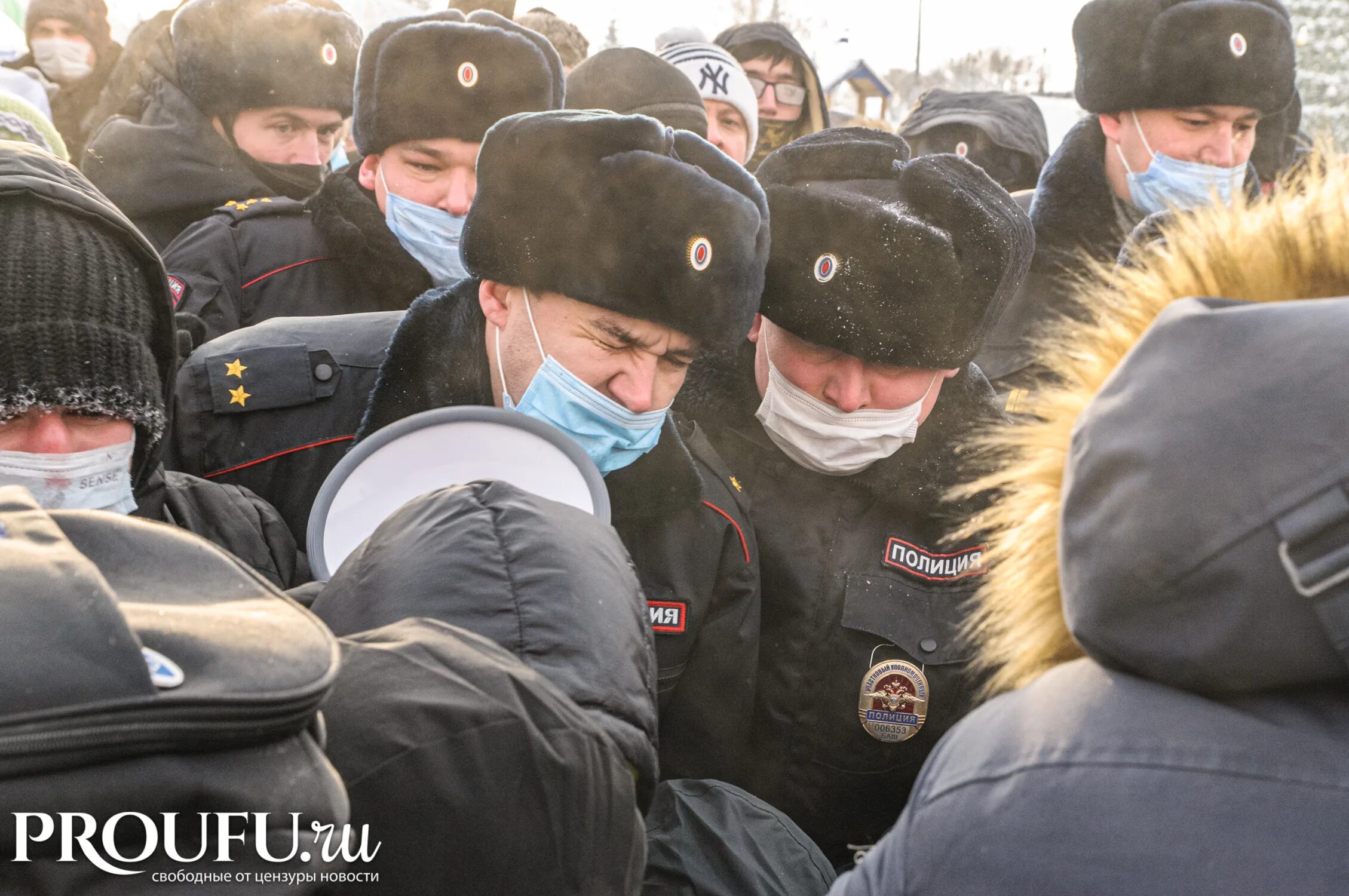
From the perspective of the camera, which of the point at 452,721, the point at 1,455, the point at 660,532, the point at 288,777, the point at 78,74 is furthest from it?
the point at 78,74

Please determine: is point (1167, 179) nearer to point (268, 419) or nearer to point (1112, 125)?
point (1112, 125)

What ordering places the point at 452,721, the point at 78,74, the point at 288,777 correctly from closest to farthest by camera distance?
1. the point at 288,777
2. the point at 452,721
3. the point at 78,74

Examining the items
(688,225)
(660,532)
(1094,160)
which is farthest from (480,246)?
(1094,160)

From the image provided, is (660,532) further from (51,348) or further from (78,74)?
(78,74)

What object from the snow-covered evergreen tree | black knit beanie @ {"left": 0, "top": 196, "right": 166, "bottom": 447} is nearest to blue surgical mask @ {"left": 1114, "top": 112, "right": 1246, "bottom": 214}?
black knit beanie @ {"left": 0, "top": 196, "right": 166, "bottom": 447}

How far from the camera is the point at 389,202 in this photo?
3.58 meters

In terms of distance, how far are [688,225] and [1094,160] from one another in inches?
99.9

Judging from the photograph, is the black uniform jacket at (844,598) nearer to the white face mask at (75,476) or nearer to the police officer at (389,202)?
the police officer at (389,202)

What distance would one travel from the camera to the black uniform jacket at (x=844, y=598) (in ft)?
8.95

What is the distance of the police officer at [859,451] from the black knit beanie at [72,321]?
129 cm

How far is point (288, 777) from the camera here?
788 millimetres

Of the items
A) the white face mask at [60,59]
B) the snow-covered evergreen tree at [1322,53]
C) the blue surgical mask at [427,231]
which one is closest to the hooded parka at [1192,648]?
the blue surgical mask at [427,231]

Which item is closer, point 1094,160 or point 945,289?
point 945,289

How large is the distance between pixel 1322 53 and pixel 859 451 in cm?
836
